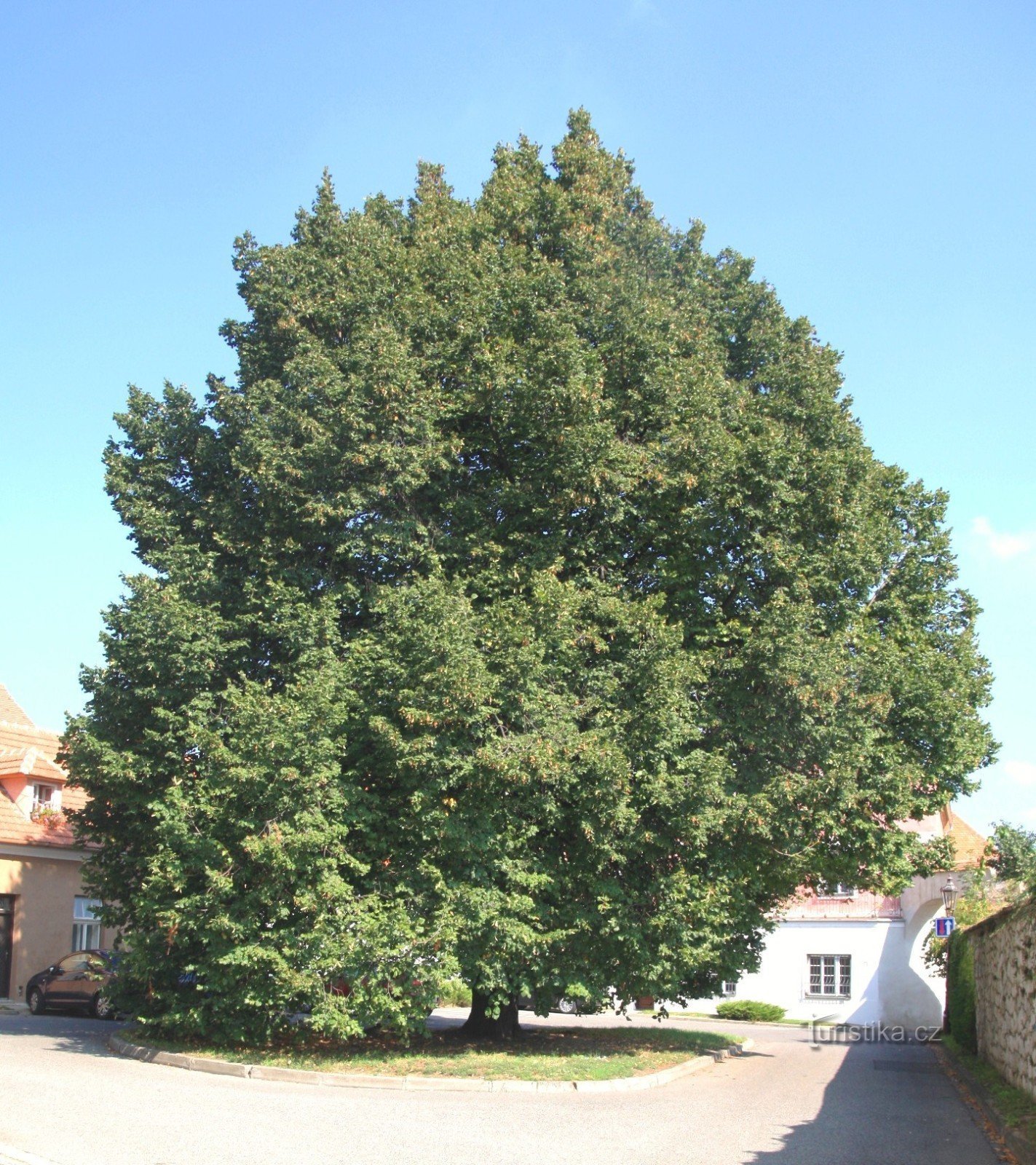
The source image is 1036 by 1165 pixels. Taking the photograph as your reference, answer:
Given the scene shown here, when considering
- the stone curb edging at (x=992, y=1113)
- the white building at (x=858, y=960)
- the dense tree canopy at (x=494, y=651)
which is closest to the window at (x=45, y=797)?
the dense tree canopy at (x=494, y=651)

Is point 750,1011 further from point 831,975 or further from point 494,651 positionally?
point 494,651

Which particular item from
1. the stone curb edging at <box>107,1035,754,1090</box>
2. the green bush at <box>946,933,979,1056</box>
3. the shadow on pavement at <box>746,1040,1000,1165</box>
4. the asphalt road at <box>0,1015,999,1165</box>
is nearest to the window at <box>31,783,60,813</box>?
the asphalt road at <box>0,1015,999,1165</box>

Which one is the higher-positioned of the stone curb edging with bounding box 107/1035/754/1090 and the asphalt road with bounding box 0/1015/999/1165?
the asphalt road with bounding box 0/1015/999/1165

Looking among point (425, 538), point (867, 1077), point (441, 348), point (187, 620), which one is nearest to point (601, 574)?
point (425, 538)

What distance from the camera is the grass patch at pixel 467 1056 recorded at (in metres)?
14.1

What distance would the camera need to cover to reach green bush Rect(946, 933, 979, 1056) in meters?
21.7

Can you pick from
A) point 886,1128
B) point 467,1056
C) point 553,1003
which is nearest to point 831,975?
point 553,1003

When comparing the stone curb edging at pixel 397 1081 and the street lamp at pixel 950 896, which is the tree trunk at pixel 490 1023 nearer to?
the stone curb edging at pixel 397 1081

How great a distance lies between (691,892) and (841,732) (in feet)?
10.3

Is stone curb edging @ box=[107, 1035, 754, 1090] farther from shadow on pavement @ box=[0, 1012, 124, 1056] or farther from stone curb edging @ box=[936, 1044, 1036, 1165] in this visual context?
stone curb edging @ box=[936, 1044, 1036, 1165]

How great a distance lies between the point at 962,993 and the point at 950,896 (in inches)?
179

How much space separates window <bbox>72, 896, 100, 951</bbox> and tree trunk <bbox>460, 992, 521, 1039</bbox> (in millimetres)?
12674

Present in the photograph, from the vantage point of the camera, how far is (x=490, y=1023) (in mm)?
18172

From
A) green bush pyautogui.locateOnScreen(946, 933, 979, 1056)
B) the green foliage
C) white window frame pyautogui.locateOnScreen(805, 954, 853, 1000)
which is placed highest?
the green foliage
